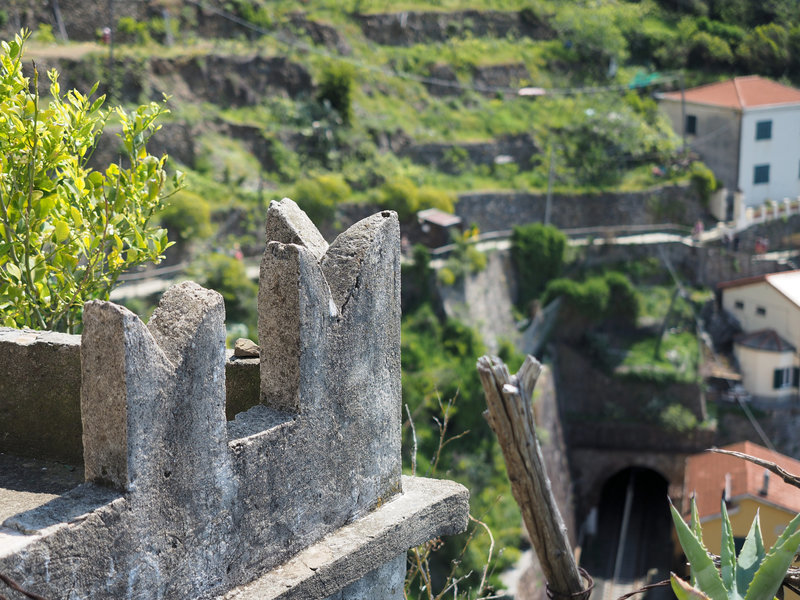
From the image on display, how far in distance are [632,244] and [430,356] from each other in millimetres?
11555

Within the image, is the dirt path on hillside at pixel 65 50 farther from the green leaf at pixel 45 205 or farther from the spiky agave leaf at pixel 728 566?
the spiky agave leaf at pixel 728 566

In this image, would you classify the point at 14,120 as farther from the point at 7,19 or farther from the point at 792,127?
the point at 792,127

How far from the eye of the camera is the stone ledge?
391cm

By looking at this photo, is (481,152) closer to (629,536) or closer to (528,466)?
(629,536)

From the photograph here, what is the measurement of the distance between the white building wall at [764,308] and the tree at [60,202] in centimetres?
2721

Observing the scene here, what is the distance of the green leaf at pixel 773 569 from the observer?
12.4 feet

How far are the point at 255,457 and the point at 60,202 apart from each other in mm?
2078

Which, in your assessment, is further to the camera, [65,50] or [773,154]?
[773,154]

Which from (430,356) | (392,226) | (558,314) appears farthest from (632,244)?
(392,226)

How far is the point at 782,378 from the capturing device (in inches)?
1300

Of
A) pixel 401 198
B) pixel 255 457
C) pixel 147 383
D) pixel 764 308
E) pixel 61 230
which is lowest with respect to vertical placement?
pixel 764 308

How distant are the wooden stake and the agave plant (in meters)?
1.48

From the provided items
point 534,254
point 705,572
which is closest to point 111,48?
point 534,254

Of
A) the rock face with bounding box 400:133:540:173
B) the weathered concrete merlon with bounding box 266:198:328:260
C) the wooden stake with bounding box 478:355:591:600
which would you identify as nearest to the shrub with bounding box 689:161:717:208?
the rock face with bounding box 400:133:540:173
